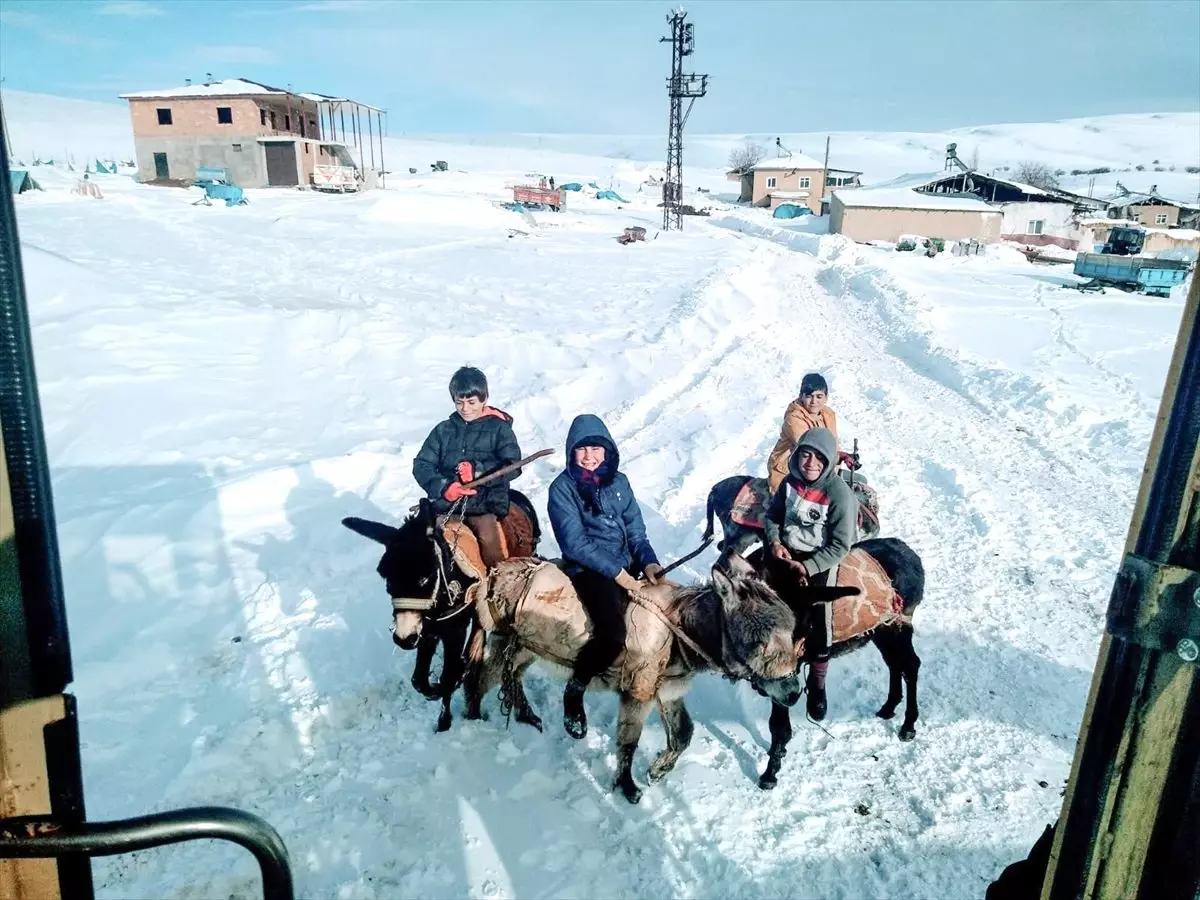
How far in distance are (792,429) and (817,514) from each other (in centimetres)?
171

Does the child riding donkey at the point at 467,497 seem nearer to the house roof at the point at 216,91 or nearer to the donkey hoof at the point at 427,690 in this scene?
the donkey hoof at the point at 427,690

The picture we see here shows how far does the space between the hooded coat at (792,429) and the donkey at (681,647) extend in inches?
88.2

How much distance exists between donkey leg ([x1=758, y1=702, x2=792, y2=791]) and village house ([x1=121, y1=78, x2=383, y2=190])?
40237 millimetres

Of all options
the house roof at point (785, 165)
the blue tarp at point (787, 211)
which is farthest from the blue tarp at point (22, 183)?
the house roof at point (785, 165)

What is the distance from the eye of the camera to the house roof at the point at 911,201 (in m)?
38.0

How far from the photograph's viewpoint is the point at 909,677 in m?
4.68

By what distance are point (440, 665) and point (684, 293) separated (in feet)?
47.6

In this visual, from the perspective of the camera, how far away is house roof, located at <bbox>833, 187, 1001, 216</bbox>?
125 feet

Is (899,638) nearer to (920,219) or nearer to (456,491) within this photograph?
(456,491)

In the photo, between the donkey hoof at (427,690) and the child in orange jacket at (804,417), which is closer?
the donkey hoof at (427,690)

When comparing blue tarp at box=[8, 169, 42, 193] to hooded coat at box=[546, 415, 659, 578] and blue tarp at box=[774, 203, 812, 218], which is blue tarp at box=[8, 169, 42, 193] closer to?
hooded coat at box=[546, 415, 659, 578]

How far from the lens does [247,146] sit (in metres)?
38.5

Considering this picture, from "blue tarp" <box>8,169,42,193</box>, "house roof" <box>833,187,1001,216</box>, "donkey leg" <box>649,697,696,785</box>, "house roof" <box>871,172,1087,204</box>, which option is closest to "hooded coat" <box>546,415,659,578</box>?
"donkey leg" <box>649,697,696,785</box>

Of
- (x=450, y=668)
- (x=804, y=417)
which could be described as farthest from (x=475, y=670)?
(x=804, y=417)
